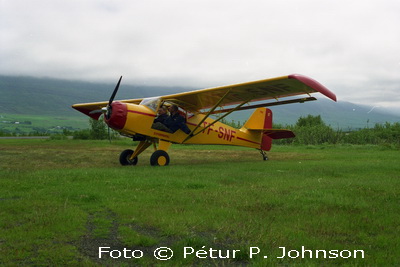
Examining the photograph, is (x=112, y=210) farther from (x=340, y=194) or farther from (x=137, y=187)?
(x=340, y=194)

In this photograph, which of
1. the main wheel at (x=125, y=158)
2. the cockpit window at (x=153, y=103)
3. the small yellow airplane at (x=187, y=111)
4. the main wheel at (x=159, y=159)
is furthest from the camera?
the main wheel at (x=125, y=158)

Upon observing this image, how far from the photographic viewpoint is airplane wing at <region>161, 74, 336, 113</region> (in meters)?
9.55

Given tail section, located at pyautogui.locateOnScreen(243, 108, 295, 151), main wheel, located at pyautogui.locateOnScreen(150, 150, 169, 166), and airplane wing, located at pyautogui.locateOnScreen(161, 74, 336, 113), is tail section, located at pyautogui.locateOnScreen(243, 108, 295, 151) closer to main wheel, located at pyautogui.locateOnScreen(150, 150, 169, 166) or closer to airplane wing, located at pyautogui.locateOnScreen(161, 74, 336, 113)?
airplane wing, located at pyautogui.locateOnScreen(161, 74, 336, 113)

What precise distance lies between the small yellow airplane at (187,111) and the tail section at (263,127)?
1165 mm

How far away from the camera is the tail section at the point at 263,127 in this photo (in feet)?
56.6

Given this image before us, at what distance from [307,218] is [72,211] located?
3.46 metres

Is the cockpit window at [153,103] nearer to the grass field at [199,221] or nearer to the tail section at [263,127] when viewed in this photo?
the grass field at [199,221]

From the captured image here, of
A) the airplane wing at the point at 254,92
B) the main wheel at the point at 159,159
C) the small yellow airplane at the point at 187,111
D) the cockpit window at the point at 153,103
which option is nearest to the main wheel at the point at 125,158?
the small yellow airplane at the point at 187,111

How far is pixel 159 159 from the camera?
12.5 m

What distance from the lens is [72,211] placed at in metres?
5.18

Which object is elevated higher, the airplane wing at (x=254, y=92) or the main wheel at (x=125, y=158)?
the airplane wing at (x=254, y=92)

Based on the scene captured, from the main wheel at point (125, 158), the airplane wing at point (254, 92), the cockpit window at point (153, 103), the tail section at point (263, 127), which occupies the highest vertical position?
the airplane wing at point (254, 92)

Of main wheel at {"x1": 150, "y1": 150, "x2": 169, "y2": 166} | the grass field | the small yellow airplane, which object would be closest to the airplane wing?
the small yellow airplane

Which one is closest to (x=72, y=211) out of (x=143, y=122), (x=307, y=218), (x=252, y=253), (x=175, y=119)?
(x=252, y=253)
